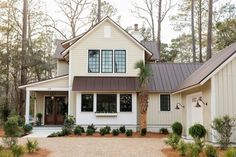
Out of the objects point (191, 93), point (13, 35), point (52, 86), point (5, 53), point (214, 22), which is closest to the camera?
point (191, 93)

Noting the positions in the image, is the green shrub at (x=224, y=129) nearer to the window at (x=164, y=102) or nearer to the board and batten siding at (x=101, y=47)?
the window at (x=164, y=102)

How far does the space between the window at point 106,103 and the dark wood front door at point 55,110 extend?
534cm

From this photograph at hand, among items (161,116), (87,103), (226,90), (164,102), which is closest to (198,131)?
(226,90)

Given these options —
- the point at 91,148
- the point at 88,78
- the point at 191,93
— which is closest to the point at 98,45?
the point at 88,78

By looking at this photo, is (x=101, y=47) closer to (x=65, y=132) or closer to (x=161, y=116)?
(x=161, y=116)

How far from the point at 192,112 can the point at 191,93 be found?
1.06 m

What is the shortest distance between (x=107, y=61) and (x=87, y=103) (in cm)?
329

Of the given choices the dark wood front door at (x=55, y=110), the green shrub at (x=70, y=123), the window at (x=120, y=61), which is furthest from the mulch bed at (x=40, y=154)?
the dark wood front door at (x=55, y=110)

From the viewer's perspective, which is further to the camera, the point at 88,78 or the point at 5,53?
the point at 5,53

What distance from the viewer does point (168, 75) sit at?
2525 cm

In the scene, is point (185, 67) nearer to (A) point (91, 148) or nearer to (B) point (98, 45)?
(B) point (98, 45)


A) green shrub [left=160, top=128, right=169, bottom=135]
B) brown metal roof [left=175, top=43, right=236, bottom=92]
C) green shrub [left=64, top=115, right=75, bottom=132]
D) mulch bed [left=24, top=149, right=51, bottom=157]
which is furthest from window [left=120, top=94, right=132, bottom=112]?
mulch bed [left=24, top=149, right=51, bottom=157]

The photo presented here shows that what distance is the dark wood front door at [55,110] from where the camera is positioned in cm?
2792

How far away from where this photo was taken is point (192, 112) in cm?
1920
